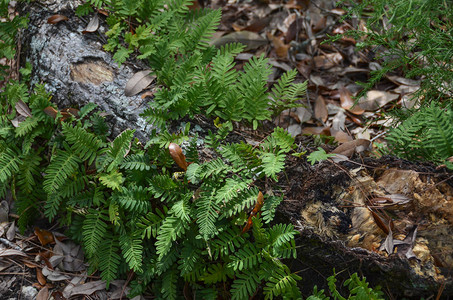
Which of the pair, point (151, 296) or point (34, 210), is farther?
point (34, 210)

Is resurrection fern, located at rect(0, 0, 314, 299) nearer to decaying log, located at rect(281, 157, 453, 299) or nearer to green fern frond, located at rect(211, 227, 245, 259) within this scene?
green fern frond, located at rect(211, 227, 245, 259)

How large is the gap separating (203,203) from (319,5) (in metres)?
2.94

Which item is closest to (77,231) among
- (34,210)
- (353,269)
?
(34,210)

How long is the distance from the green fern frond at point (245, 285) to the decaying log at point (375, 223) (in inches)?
10.6

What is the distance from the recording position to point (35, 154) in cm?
322

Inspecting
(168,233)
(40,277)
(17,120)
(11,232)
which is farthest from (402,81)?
(11,232)

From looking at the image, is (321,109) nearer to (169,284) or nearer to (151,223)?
(151,223)

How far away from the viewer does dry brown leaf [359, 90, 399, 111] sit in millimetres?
3875

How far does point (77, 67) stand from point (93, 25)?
1.34 feet

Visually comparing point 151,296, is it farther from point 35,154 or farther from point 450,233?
point 450,233

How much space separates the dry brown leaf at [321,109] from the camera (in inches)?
157

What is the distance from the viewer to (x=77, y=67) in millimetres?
3307

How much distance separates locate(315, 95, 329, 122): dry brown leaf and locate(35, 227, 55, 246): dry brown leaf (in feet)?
8.20

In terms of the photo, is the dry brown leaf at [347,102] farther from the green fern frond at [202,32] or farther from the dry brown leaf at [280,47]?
the green fern frond at [202,32]
